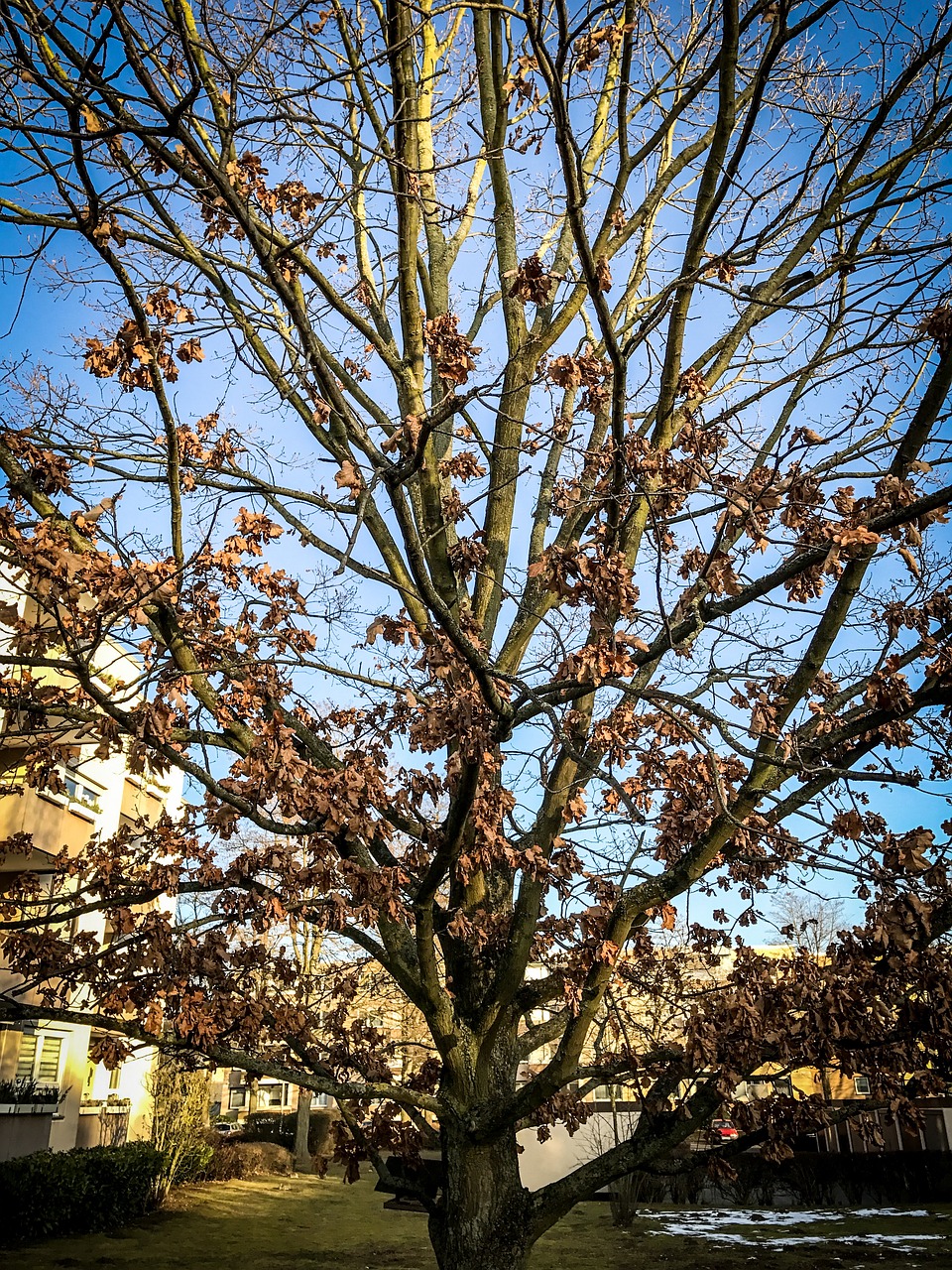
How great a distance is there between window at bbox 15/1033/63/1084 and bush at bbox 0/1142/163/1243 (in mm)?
1670

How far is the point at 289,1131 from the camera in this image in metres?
31.1

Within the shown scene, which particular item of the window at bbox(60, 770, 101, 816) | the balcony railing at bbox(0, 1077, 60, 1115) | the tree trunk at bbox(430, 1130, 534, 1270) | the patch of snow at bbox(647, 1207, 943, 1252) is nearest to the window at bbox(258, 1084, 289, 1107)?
the window at bbox(60, 770, 101, 816)

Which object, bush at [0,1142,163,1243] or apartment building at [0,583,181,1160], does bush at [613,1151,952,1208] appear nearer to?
bush at [0,1142,163,1243]

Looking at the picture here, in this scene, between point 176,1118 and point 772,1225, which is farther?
point 176,1118

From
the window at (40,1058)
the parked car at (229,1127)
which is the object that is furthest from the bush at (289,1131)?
the window at (40,1058)

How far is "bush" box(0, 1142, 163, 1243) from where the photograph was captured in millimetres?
13664

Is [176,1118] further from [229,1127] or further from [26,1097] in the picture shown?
[229,1127]

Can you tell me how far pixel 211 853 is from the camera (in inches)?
260

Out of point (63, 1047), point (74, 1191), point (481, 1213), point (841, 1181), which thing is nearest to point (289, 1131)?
point (63, 1047)

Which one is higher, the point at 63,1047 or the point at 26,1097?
the point at 63,1047

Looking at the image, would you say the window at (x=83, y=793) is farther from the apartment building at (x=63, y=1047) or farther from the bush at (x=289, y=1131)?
the bush at (x=289, y=1131)

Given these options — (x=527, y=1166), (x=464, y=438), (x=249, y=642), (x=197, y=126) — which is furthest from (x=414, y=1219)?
(x=197, y=126)

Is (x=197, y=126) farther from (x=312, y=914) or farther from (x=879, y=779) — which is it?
(x=879, y=779)

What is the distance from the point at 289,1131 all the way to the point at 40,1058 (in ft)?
54.6
